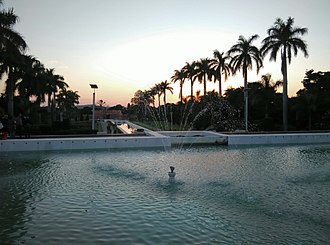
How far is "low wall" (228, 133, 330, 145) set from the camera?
1764 centimetres

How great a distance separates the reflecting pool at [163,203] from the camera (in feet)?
15.4

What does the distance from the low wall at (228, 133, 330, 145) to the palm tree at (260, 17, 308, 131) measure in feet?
20.8

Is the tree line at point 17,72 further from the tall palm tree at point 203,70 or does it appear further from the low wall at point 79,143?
the tall palm tree at point 203,70

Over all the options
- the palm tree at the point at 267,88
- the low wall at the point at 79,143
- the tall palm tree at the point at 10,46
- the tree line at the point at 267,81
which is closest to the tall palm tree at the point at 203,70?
the tree line at the point at 267,81

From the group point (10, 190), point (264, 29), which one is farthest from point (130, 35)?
point (10, 190)

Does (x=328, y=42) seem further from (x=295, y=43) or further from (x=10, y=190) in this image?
(x=10, y=190)

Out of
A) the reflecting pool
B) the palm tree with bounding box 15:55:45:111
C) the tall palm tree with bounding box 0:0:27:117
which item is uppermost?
the tall palm tree with bounding box 0:0:27:117

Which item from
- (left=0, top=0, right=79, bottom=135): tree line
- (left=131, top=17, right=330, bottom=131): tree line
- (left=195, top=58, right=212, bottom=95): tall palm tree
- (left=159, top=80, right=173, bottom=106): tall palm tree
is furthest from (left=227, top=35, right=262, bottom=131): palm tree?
(left=159, top=80, right=173, bottom=106): tall palm tree

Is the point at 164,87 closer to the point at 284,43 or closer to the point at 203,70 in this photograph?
the point at 203,70

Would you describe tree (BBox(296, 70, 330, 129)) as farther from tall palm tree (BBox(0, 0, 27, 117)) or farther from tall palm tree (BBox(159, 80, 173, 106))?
tall palm tree (BBox(159, 80, 173, 106))

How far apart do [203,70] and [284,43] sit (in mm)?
12607

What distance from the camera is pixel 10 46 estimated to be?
67.5 ft

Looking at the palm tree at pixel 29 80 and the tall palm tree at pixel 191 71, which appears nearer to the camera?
the palm tree at pixel 29 80

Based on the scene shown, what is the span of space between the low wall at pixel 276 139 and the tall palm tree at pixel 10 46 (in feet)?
52.7
